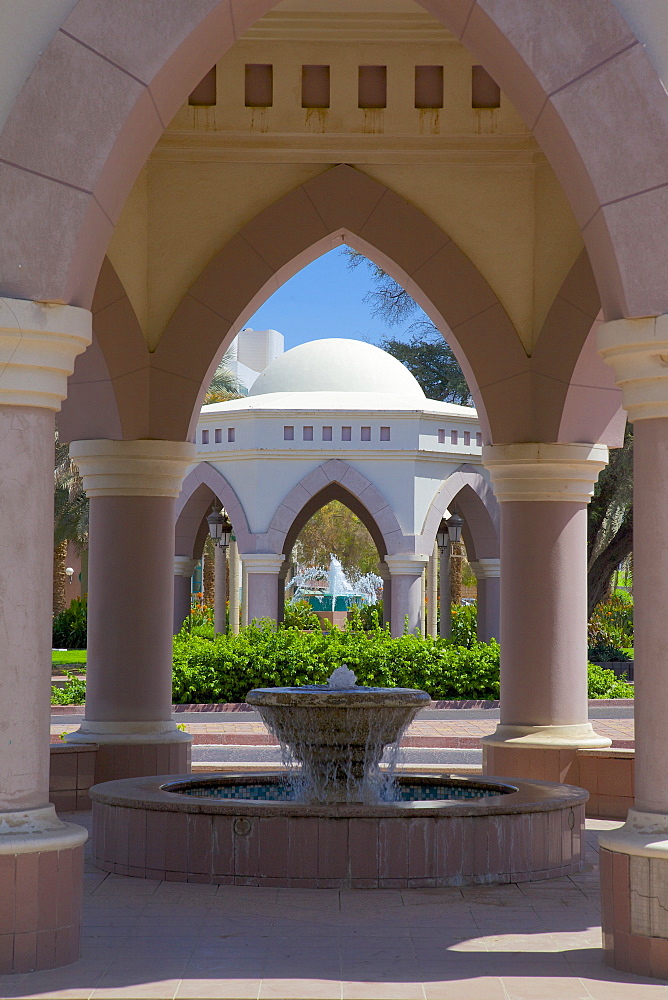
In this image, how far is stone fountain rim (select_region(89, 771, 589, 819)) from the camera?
278 inches

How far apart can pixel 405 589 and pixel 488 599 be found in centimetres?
217

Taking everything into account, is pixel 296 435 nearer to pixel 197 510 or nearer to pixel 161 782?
pixel 197 510

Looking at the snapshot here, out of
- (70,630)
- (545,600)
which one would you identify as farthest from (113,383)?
(70,630)

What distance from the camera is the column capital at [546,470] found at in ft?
32.1

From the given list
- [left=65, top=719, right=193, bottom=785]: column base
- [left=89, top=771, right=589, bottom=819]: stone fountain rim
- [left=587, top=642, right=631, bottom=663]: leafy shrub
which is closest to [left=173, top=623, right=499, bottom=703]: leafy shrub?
[left=587, top=642, right=631, bottom=663]: leafy shrub

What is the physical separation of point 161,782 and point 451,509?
16.4 metres

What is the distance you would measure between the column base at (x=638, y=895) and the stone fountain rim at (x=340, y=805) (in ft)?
6.03

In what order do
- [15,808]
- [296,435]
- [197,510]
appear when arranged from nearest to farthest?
[15,808], [296,435], [197,510]

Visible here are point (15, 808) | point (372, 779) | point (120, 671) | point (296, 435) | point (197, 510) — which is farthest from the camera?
point (197, 510)

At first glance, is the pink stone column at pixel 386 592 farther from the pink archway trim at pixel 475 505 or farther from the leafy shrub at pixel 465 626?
the pink archway trim at pixel 475 505

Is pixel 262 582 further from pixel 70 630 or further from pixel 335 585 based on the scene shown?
pixel 335 585

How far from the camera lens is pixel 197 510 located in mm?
23797

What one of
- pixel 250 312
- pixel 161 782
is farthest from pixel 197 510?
pixel 161 782

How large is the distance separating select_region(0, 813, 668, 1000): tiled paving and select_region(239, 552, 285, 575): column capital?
13.7 meters
